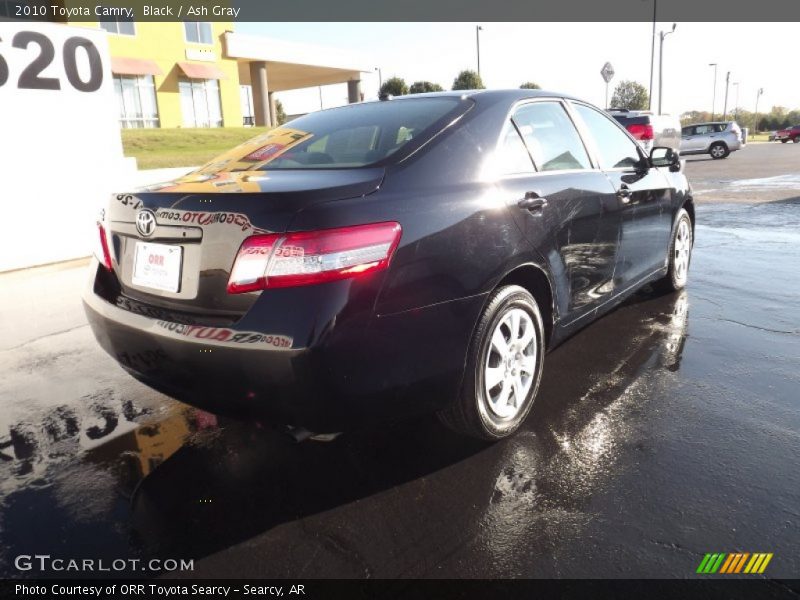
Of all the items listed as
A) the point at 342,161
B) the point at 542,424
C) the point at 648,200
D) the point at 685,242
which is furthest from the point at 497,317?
the point at 685,242

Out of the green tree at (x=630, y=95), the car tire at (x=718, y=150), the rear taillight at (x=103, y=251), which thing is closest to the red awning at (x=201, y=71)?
the car tire at (x=718, y=150)

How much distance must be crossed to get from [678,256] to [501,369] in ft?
10.3

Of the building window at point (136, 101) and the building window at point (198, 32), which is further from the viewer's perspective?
the building window at point (198, 32)

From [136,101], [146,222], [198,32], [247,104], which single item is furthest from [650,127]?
[247,104]

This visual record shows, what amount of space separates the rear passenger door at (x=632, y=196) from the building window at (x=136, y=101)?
27.2m

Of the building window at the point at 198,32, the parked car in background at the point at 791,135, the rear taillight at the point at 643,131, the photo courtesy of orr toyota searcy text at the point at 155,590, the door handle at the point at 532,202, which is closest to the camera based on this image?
the photo courtesy of orr toyota searcy text at the point at 155,590

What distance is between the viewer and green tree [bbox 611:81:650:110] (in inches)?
2783

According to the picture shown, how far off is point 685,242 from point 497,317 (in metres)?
3.37

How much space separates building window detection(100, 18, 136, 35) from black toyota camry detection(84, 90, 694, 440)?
91.2 feet

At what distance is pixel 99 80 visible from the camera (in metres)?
8.75

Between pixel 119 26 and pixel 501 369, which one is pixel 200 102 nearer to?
pixel 119 26

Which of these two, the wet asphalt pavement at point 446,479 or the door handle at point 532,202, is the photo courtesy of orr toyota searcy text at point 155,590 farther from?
the door handle at point 532,202

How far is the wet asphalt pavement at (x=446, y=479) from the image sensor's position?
2.20 meters

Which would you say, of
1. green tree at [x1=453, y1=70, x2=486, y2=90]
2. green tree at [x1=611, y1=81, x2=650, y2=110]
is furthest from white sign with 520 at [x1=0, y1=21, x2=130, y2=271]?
green tree at [x1=611, y1=81, x2=650, y2=110]
